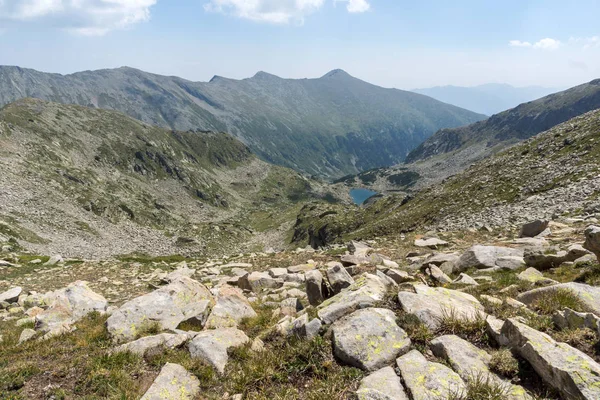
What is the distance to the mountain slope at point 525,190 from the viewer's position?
30953 mm

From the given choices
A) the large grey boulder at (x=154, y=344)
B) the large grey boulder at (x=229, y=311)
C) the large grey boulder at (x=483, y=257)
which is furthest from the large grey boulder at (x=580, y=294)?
the large grey boulder at (x=154, y=344)

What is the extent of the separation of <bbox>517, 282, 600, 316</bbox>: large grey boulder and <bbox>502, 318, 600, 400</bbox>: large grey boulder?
2.93m

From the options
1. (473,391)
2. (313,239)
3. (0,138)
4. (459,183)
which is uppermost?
(0,138)

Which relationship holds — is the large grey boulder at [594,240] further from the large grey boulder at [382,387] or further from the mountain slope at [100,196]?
the mountain slope at [100,196]

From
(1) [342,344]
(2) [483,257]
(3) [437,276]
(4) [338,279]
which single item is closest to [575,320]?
(1) [342,344]

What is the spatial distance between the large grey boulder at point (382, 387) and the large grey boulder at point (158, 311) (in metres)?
7.27

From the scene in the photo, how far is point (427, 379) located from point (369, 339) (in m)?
1.70

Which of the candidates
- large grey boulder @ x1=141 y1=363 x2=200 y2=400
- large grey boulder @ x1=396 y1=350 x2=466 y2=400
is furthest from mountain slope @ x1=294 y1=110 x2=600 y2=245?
large grey boulder @ x1=141 y1=363 x2=200 y2=400

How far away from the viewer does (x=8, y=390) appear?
7.84 meters

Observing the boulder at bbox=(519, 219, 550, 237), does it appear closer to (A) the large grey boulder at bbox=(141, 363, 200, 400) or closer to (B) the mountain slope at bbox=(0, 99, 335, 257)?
(A) the large grey boulder at bbox=(141, 363, 200, 400)

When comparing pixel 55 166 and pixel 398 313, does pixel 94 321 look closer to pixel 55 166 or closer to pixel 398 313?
pixel 398 313

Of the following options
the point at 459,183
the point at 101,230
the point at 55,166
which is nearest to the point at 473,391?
the point at 459,183

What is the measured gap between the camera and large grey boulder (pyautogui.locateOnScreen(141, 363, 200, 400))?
7.32 meters

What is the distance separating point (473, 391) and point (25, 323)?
18.2 metres
